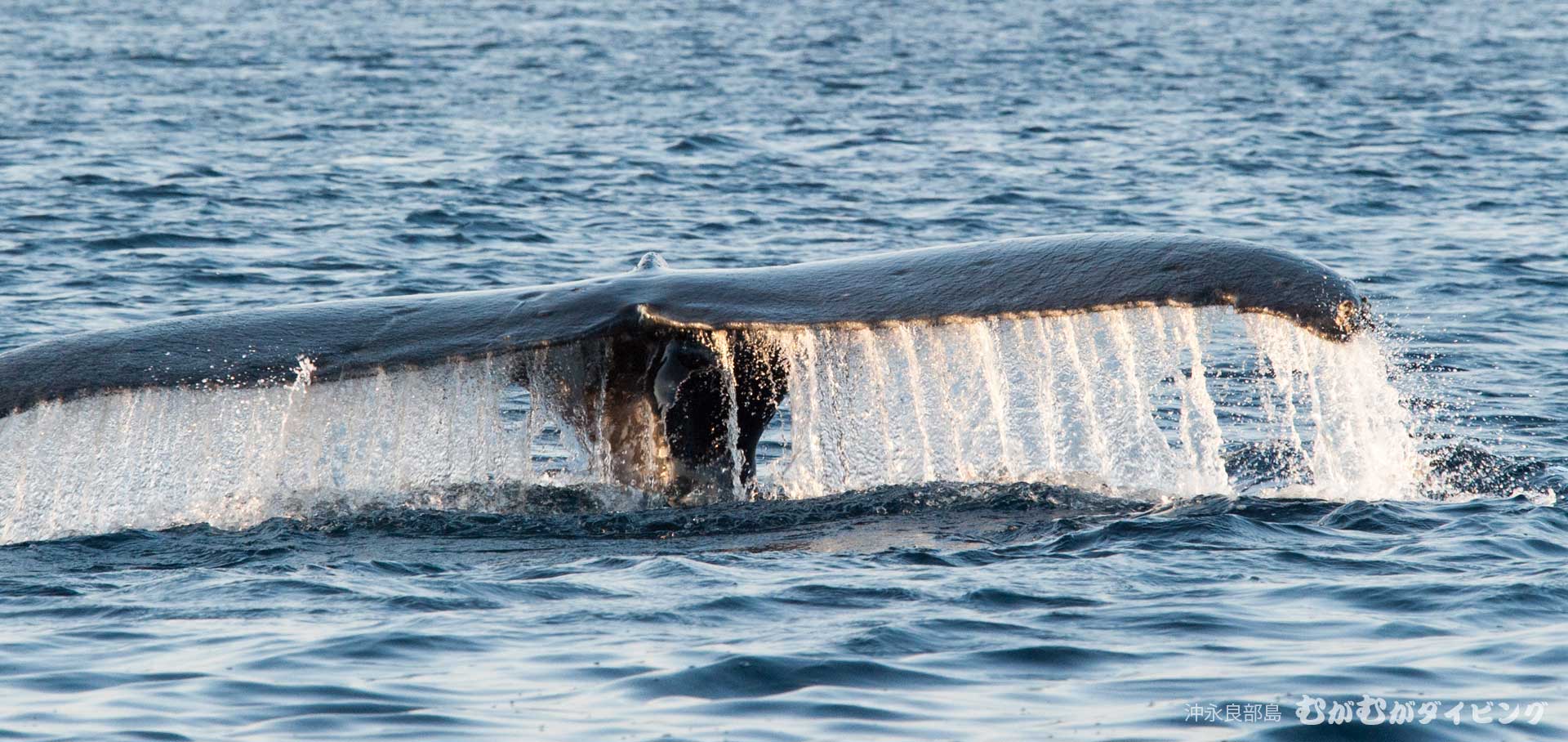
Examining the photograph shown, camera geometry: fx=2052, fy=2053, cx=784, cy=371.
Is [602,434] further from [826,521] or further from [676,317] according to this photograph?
[826,521]

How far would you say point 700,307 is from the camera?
6.87m

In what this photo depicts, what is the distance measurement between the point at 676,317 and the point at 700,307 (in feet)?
0.29

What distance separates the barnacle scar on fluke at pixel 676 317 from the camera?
21.1 ft

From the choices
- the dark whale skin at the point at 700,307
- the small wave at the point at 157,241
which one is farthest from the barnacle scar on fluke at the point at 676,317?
the small wave at the point at 157,241

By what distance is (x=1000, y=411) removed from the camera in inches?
288

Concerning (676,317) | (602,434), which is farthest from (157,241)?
(676,317)

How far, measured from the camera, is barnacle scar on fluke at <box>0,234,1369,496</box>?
6445 mm

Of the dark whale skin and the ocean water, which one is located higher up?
the dark whale skin

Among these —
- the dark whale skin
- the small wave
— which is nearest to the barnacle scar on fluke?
the dark whale skin

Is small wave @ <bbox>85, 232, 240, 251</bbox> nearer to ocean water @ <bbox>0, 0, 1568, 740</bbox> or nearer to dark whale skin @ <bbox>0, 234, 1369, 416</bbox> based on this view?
ocean water @ <bbox>0, 0, 1568, 740</bbox>

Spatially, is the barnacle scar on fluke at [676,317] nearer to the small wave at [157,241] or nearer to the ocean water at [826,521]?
the ocean water at [826,521]

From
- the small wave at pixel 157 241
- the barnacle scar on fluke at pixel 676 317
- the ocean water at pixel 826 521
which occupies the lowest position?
the ocean water at pixel 826 521

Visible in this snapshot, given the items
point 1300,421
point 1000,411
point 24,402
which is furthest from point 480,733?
point 1300,421

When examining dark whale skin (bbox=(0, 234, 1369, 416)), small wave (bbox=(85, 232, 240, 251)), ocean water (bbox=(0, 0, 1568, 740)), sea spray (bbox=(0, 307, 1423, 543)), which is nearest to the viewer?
ocean water (bbox=(0, 0, 1568, 740))
